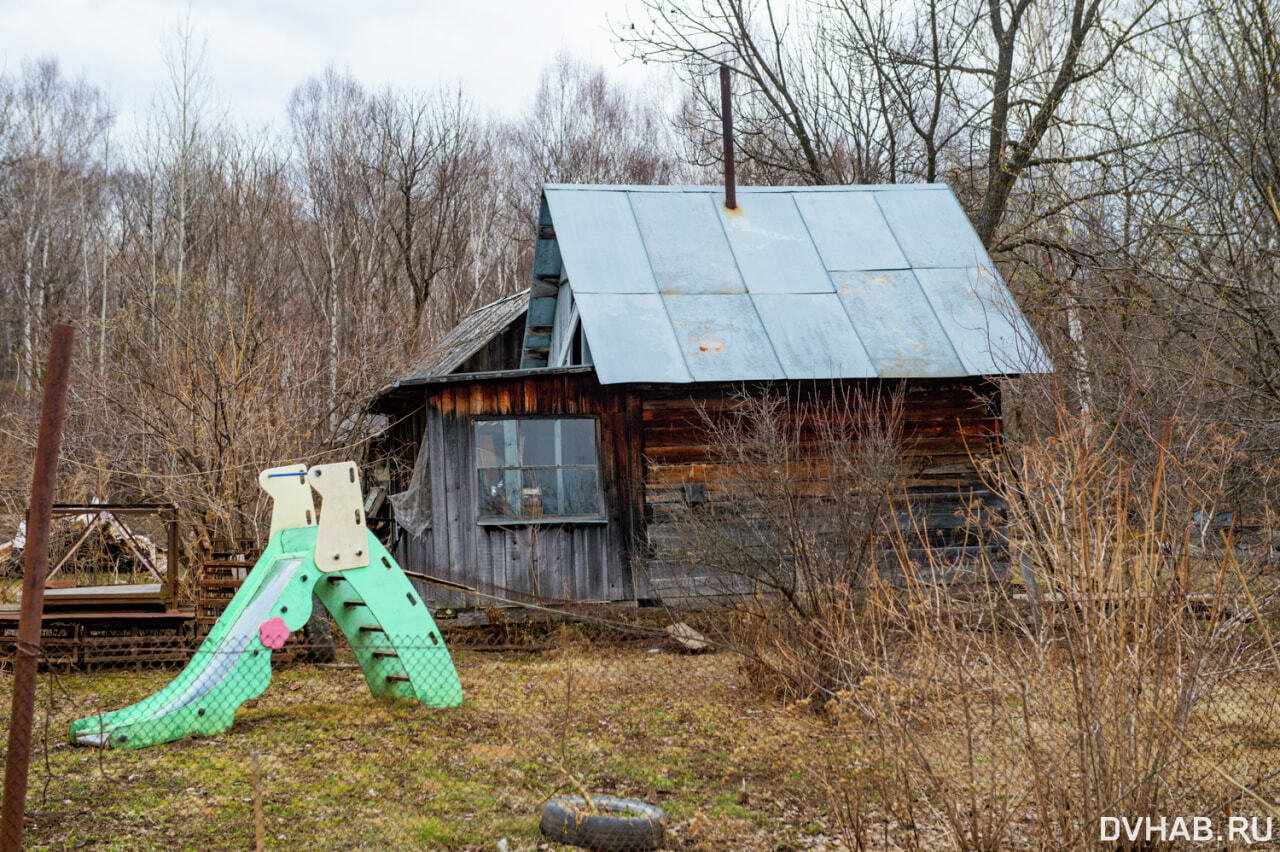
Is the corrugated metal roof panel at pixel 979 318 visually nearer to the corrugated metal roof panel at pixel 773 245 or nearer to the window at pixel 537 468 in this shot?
the corrugated metal roof panel at pixel 773 245

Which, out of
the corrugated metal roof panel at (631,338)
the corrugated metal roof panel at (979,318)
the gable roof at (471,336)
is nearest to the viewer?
the corrugated metal roof panel at (631,338)

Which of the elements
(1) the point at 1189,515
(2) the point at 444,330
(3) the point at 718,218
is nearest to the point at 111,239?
(2) the point at 444,330

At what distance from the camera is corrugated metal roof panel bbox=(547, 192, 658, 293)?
12.1m

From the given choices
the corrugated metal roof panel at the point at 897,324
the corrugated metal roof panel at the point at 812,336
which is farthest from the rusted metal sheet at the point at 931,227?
the corrugated metal roof panel at the point at 812,336

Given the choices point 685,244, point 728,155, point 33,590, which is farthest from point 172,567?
point 728,155

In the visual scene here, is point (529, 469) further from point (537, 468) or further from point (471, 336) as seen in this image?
point (471, 336)

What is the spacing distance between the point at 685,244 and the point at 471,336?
18.2 ft

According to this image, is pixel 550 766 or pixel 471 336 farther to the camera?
pixel 471 336

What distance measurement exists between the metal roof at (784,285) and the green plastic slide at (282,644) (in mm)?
3428

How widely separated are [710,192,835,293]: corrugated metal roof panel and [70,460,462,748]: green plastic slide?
601 cm

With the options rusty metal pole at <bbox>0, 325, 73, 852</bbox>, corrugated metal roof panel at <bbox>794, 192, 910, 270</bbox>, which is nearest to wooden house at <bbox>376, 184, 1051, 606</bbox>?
corrugated metal roof panel at <bbox>794, 192, 910, 270</bbox>

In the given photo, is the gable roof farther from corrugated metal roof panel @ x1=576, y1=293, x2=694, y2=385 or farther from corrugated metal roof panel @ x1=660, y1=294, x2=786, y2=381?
corrugated metal roof panel @ x1=660, y1=294, x2=786, y2=381

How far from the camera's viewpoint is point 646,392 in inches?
460

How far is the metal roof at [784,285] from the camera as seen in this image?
11.3 metres
